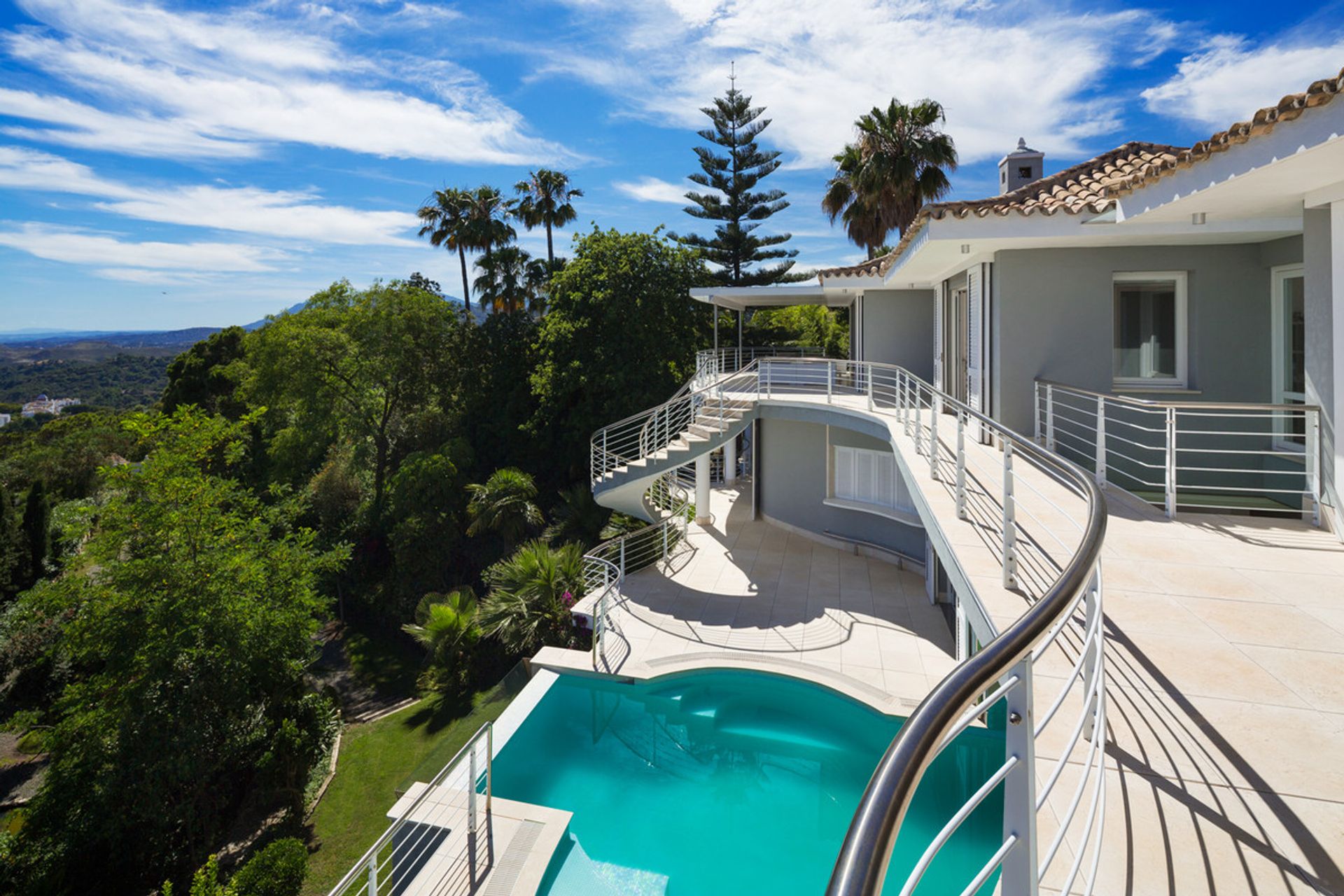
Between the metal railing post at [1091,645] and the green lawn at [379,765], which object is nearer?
the metal railing post at [1091,645]

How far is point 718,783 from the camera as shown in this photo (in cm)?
820

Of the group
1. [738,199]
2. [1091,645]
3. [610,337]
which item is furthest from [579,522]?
[738,199]

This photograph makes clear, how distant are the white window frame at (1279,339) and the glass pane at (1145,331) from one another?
1036 millimetres

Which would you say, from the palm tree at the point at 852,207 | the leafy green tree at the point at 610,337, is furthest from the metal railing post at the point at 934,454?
the palm tree at the point at 852,207

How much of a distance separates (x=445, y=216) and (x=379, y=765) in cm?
2559

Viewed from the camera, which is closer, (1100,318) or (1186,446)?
(1186,446)

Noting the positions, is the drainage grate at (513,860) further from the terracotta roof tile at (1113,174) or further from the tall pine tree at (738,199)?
the tall pine tree at (738,199)

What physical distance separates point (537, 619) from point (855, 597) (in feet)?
19.7

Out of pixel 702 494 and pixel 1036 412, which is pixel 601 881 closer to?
pixel 1036 412

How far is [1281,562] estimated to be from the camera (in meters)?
5.12

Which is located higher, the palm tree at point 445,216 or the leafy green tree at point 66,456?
the palm tree at point 445,216

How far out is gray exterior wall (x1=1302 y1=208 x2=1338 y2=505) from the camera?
580 cm

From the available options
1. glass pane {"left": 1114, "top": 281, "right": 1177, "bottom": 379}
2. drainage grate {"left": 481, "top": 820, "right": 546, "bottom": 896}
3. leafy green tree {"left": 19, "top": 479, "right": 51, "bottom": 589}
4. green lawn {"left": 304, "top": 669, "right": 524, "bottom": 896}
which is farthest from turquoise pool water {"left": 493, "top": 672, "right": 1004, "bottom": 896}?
leafy green tree {"left": 19, "top": 479, "right": 51, "bottom": 589}

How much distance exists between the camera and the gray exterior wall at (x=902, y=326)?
17.5 meters
